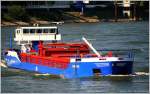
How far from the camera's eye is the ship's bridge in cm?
4434

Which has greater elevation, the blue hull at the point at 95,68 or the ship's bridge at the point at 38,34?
the ship's bridge at the point at 38,34

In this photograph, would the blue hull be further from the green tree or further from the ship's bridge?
the green tree

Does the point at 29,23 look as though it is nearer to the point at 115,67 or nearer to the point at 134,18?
the point at 134,18

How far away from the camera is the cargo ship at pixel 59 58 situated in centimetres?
3822

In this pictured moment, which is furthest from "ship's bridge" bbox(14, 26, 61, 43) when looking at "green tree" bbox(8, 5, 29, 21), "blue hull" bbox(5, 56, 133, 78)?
"green tree" bbox(8, 5, 29, 21)

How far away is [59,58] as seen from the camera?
40.1 metres

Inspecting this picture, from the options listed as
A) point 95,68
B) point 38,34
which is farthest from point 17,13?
point 95,68

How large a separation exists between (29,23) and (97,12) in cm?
1820

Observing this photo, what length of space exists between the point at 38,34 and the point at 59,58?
4881 millimetres

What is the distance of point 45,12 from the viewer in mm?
119562

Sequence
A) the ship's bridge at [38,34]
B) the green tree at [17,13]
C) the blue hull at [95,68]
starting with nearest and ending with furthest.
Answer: the blue hull at [95,68] < the ship's bridge at [38,34] < the green tree at [17,13]

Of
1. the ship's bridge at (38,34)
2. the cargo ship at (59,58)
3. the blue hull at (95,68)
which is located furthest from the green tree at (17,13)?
the blue hull at (95,68)

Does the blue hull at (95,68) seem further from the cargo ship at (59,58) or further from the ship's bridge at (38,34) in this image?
the ship's bridge at (38,34)

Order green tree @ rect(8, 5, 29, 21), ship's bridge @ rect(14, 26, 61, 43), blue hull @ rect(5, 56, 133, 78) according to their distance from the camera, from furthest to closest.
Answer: green tree @ rect(8, 5, 29, 21), ship's bridge @ rect(14, 26, 61, 43), blue hull @ rect(5, 56, 133, 78)
